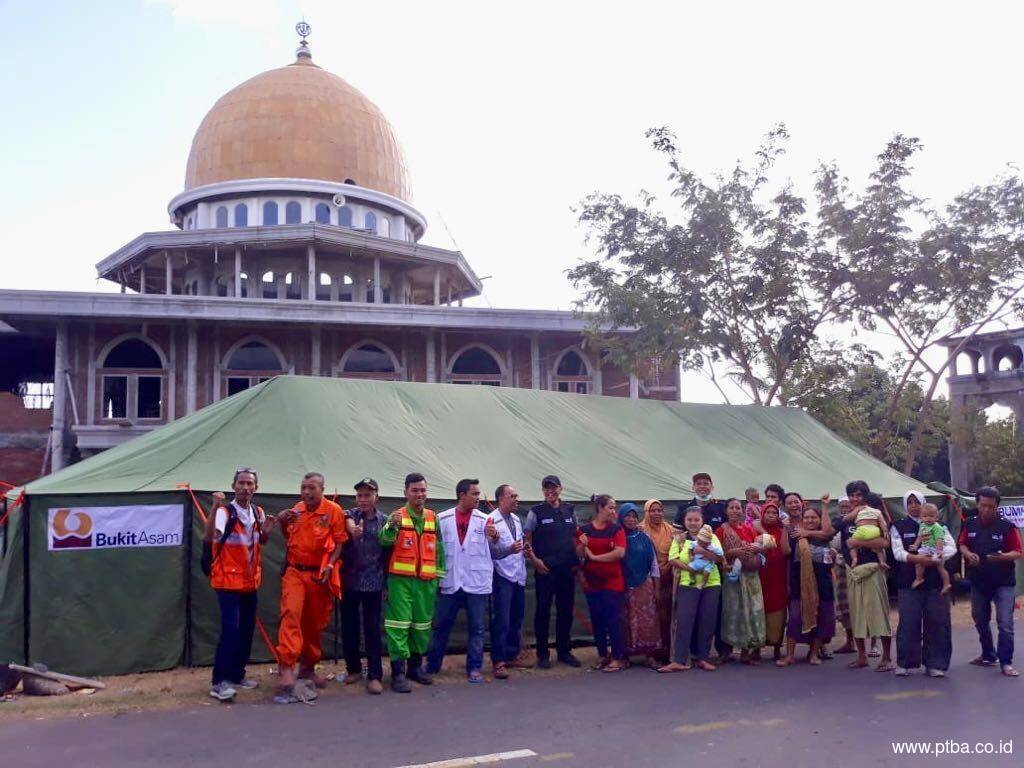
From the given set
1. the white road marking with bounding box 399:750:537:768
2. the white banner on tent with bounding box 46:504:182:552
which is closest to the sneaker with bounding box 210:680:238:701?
the white banner on tent with bounding box 46:504:182:552

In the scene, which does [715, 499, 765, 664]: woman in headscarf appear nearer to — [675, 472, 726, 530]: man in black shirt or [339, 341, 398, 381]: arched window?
[675, 472, 726, 530]: man in black shirt

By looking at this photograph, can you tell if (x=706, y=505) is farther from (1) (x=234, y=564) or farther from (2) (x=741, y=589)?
(1) (x=234, y=564)

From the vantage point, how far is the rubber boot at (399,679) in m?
7.20

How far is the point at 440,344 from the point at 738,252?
1103cm

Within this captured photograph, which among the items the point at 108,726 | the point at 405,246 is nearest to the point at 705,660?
the point at 108,726

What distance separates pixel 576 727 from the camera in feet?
20.1

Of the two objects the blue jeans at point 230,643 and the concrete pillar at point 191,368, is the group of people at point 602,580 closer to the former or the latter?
the blue jeans at point 230,643

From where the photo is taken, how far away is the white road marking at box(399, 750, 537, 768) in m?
5.21

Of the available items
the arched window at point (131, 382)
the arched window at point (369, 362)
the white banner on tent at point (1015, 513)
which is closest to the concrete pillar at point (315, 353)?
the arched window at point (369, 362)

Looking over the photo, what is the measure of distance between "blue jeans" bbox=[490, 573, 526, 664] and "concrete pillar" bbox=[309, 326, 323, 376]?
1886 centimetres

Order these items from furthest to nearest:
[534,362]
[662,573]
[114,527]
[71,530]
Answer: [534,362]
[662,573]
[114,527]
[71,530]

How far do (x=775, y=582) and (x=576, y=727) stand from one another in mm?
3319

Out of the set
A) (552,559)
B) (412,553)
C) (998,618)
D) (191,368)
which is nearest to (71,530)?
(412,553)

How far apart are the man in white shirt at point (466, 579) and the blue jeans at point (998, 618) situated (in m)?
4.18
